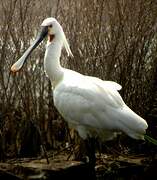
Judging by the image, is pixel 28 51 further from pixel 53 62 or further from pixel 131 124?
pixel 131 124

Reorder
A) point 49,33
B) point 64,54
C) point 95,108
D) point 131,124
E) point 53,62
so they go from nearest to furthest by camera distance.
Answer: point 131,124, point 95,108, point 53,62, point 49,33, point 64,54

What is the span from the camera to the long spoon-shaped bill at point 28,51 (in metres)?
7.42

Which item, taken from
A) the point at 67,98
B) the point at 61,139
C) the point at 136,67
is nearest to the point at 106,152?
the point at 61,139

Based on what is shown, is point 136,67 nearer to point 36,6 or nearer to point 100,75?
point 100,75

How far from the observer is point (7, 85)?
8.09 meters

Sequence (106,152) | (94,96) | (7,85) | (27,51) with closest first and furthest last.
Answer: (94,96) < (27,51) < (7,85) < (106,152)

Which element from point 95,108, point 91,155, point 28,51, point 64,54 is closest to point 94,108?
point 95,108

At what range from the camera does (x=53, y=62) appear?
7.49 meters

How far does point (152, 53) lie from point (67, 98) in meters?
2.23

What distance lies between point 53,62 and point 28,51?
0.35 m

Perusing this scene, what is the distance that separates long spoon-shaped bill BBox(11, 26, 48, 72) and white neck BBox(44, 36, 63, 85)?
0.14 metres

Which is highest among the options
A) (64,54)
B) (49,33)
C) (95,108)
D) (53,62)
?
(49,33)

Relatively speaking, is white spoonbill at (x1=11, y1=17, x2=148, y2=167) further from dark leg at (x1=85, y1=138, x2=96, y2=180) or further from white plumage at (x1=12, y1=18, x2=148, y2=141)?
dark leg at (x1=85, y1=138, x2=96, y2=180)

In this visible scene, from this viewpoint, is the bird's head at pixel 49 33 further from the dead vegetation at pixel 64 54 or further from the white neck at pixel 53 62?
the dead vegetation at pixel 64 54
